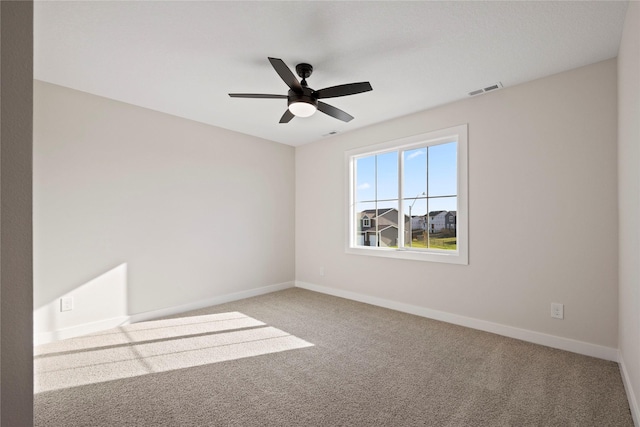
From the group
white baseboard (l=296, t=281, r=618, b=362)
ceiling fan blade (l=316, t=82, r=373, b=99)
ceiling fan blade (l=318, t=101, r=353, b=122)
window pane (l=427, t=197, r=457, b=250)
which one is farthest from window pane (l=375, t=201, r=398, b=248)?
ceiling fan blade (l=316, t=82, r=373, b=99)

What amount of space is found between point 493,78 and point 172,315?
438cm

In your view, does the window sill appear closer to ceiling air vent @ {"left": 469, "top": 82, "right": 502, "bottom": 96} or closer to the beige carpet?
the beige carpet

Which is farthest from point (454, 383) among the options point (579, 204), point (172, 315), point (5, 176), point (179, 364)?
point (172, 315)

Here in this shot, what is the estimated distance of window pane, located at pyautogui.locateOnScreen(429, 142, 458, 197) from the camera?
11.9ft

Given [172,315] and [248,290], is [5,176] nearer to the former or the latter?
[172,315]

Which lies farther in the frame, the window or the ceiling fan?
the window

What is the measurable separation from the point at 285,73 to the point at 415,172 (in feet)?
7.65

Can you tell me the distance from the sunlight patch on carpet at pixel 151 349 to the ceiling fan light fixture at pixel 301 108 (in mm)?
2146

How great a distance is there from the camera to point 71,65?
8.68 ft

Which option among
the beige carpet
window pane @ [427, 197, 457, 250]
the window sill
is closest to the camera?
the beige carpet

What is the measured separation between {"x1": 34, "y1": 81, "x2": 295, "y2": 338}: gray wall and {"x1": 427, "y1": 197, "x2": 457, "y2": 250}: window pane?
2499 millimetres

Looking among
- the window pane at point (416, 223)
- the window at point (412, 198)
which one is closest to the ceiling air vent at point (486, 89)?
the window at point (412, 198)

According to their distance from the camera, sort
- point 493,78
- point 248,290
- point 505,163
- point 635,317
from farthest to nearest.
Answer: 1. point 248,290
2. point 505,163
3. point 493,78
4. point 635,317

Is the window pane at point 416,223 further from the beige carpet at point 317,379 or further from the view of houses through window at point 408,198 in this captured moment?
the beige carpet at point 317,379
